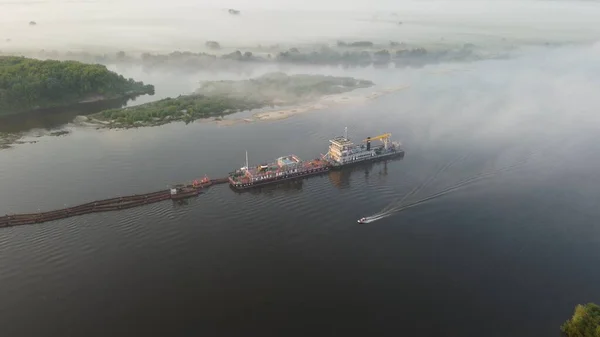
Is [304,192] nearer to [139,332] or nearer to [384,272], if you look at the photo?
[384,272]

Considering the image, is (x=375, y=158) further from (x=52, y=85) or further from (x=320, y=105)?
(x=52, y=85)

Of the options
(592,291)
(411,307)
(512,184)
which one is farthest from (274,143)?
(592,291)

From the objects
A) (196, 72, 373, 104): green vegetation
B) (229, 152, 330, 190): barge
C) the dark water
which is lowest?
the dark water

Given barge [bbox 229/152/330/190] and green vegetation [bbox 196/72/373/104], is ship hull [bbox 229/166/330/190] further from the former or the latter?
green vegetation [bbox 196/72/373/104]

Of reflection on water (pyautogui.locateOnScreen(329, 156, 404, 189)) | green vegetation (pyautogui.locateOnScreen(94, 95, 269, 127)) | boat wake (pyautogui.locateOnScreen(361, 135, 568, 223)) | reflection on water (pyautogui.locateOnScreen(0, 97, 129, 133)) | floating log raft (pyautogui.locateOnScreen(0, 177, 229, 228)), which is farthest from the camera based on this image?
green vegetation (pyautogui.locateOnScreen(94, 95, 269, 127))

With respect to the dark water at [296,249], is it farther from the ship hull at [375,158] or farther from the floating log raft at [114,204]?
the ship hull at [375,158]

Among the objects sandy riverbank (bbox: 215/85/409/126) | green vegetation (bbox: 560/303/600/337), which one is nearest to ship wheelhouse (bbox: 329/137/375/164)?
sandy riverbank (bbox: 215/85/409/126)
